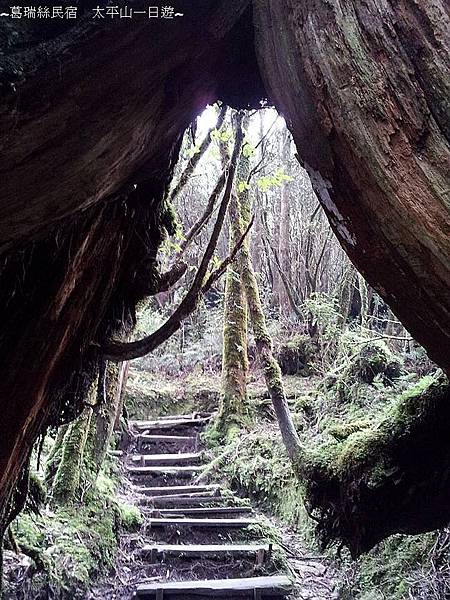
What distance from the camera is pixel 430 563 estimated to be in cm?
409

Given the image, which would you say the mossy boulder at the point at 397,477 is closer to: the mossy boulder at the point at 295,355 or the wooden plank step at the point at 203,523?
the wooden plank step at the point at 203,523

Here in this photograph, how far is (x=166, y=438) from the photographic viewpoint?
9656 millimetres

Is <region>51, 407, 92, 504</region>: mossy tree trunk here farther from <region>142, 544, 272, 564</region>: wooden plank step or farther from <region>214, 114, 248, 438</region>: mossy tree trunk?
<region>214, 114, 248, 438</region>: mossy tree trunk

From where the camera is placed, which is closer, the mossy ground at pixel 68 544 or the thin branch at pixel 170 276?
the thin branch at pixel 170 276

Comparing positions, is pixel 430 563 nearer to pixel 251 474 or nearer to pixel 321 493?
pixel 321 493

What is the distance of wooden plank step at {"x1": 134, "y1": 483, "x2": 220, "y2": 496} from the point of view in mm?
7504

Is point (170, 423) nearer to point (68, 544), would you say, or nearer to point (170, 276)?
point (68, 544)

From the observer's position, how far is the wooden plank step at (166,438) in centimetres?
945

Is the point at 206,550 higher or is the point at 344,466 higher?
the point at 344,466

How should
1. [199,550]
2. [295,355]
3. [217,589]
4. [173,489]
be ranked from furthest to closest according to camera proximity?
[295,355] < [173,489] < [199,550] < [217,589]

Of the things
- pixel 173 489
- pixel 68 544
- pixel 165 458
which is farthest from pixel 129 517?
pixel 165 458

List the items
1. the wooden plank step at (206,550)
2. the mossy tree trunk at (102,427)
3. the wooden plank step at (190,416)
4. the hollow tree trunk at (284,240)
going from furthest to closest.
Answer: the hollow tree trunk at (284,240) < the wooden plank step at (190,416) < the mossy tree trunk at (102,427) < the wooden plank step at (206,550)

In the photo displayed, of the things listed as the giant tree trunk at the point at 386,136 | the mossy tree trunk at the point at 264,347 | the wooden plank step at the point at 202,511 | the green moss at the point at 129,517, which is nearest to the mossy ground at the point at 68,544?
the green moss at the point at 129,517

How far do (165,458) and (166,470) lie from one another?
1.99 feet
